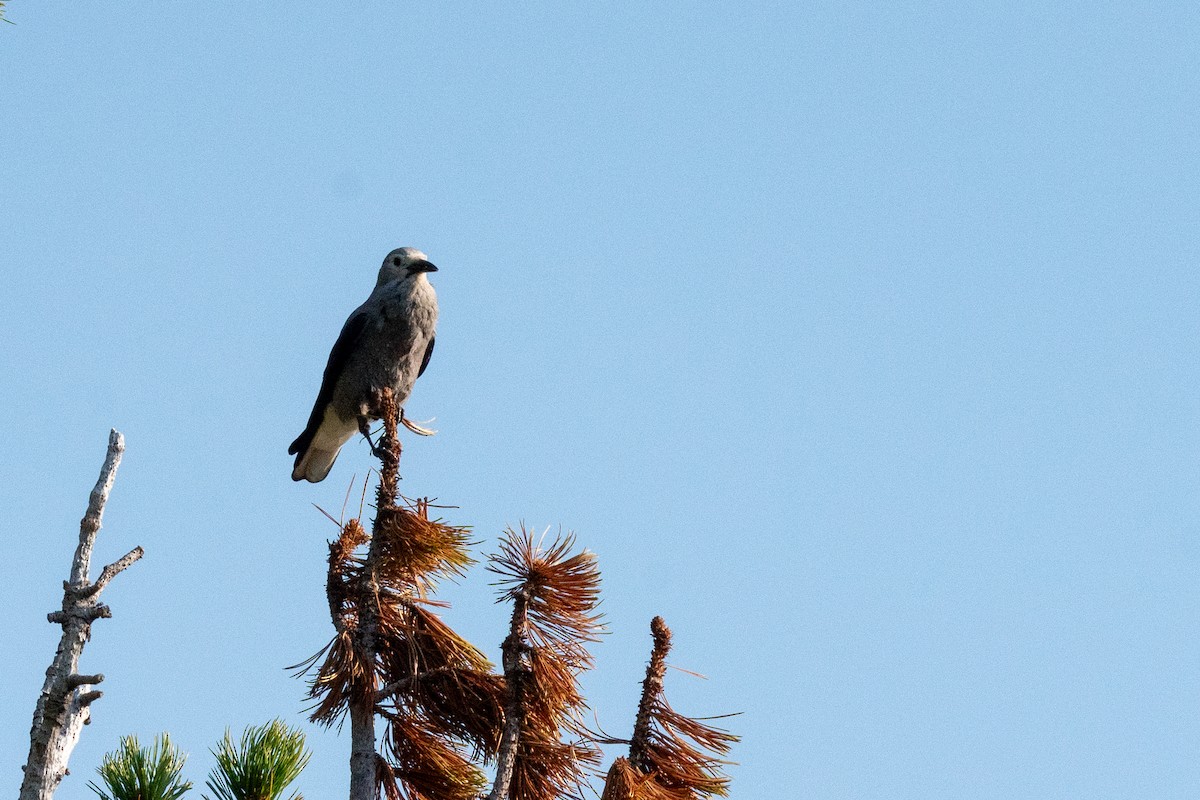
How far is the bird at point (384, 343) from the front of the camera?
8289 millimetres

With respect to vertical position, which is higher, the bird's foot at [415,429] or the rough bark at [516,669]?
the bird's foot at [415,429]

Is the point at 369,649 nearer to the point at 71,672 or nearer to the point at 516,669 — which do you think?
the point at 516,669

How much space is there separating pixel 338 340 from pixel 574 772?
5.11 meters

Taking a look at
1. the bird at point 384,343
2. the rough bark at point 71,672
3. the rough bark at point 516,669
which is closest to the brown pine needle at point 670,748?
the rough bark at point 516,669

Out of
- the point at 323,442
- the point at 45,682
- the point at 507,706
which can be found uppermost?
the point at 323,442

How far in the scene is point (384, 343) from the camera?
8305 millimetres

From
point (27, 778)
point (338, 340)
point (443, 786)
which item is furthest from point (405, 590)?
point (338, 340)

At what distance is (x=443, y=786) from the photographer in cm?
409

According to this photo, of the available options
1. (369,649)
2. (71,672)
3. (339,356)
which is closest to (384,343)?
(339,356)

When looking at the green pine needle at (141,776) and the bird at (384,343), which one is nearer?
the green pine needle at (141,776)

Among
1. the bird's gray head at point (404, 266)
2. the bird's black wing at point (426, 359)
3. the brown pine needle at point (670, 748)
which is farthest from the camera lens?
the bird's black wing at point (426, 359)

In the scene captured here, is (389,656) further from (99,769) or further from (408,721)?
(99,769)

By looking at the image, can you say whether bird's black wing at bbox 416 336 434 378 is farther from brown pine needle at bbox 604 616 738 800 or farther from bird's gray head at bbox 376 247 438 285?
brown pine needle at bbox 604 616 738 800

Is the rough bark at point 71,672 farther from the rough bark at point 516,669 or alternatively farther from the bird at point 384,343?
the bird at point 384,343
